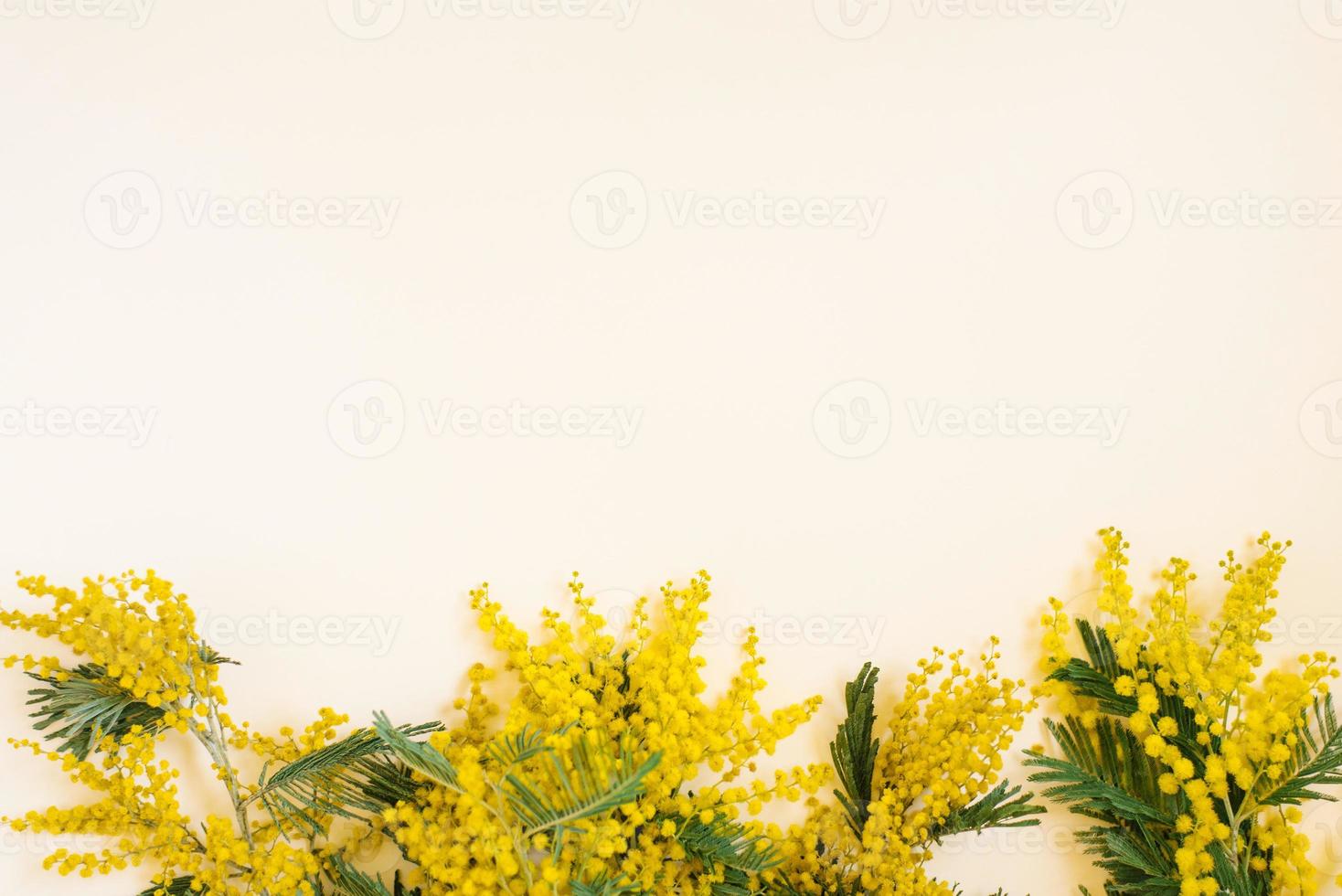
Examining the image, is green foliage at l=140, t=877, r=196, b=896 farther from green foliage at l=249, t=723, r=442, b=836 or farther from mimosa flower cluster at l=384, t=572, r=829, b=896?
mimosa flower cluster at l=384, t=572, r=829, b=896

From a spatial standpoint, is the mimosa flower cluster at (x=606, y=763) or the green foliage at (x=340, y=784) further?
the green foliage at (x=340, y=784)

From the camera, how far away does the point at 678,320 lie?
4.96 feet

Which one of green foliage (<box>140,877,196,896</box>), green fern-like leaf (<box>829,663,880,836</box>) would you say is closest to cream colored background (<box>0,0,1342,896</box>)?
green fern-like leaf (<box>829,663,880,836</box>)

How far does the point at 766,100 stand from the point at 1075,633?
1114 millimetres

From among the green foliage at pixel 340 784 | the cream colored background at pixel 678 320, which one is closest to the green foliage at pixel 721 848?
the cream colored background at pixel 678 320

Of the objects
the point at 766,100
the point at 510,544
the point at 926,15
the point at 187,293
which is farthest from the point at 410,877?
the point at 926,15

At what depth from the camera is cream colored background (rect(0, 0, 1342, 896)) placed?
147 cm

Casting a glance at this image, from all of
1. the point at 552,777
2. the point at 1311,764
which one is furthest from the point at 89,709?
the point at 1311,764

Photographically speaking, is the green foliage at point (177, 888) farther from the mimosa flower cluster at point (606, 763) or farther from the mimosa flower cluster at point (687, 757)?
the mimosa flower cluster at point (606, 763)

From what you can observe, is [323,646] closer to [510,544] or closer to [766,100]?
[510,544]

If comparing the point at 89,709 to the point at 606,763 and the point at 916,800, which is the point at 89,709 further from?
the point at 916,800

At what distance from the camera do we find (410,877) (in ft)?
4.61

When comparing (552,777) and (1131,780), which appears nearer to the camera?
(552,777)

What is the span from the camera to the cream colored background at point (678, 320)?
1.47 meters
